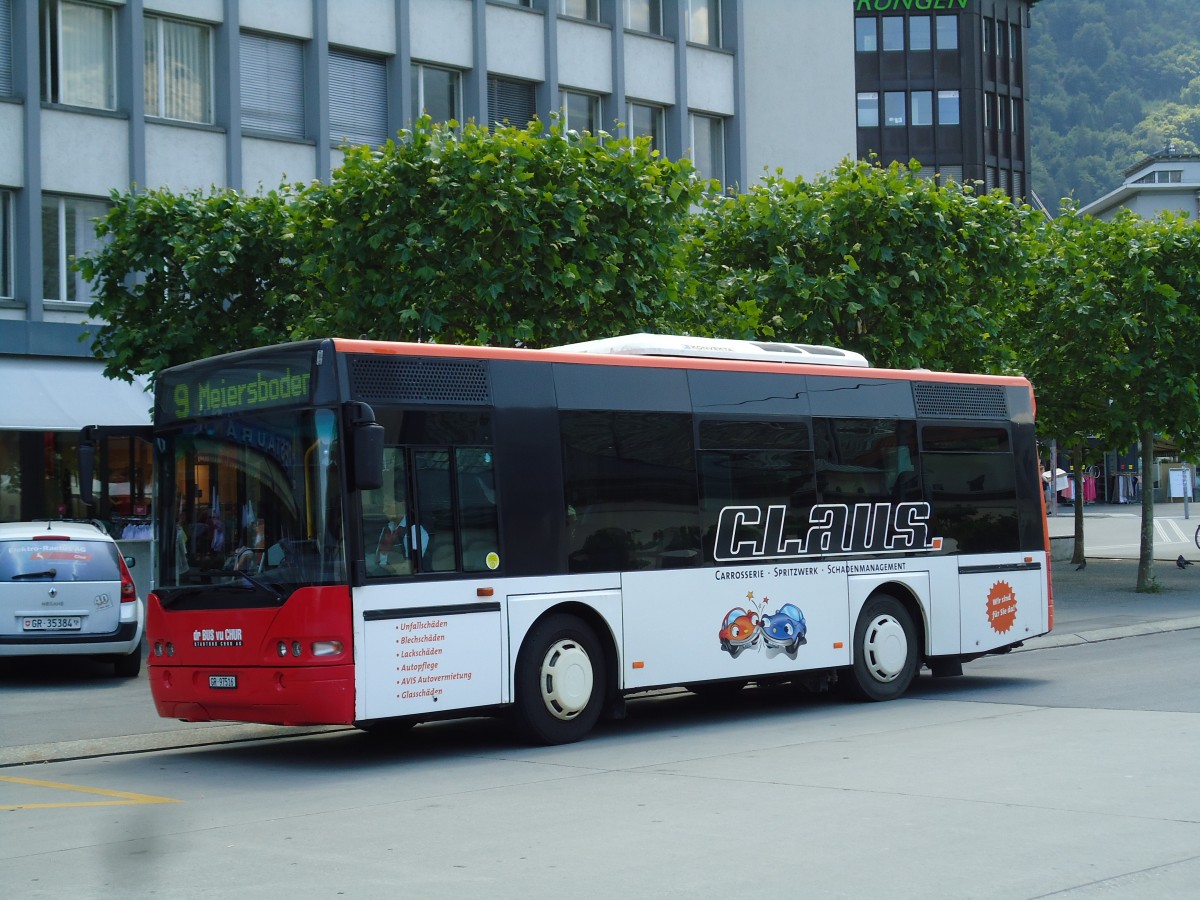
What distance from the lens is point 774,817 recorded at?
8664 millimetres

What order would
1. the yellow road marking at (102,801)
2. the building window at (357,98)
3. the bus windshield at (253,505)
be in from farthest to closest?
the building window at (357,98) < the bus windshield at (253,505) < the yellow road marking at (102,801)

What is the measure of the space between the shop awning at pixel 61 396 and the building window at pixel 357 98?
7.00 metres

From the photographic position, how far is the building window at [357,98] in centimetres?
3195

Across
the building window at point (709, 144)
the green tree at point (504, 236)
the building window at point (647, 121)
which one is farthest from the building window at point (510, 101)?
the green tree at point (504, 236)

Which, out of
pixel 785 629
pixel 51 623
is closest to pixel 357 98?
pixel 51 623

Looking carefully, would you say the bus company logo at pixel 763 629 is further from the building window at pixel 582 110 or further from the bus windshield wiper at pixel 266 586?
the building window at pixel 582 110

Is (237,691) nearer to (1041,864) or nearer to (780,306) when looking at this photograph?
(1041,864)

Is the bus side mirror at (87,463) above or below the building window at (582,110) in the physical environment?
below

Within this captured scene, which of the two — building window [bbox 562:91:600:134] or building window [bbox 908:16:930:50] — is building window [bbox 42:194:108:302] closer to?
building window [bbox 562:91:600:134]

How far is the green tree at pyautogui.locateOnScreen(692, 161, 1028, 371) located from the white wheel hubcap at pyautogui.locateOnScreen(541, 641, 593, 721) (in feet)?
33.6

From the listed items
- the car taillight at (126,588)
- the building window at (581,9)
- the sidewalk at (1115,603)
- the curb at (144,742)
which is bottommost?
the sidewalk at (1115,603)

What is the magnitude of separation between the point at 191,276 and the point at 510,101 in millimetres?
13919

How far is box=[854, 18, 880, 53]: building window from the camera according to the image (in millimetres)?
80688

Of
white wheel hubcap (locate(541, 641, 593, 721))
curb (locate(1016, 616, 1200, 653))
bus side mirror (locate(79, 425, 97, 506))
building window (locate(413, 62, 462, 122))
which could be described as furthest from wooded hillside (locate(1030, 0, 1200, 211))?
bus side mirror (locate(79, 425, 97, 506))
